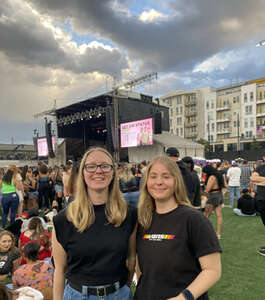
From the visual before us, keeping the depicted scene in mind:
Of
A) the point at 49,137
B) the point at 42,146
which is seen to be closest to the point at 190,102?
the point at 42,146

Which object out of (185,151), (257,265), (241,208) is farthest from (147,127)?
(257,265)

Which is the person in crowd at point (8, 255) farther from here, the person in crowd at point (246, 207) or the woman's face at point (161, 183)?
the person in crowd at point (246, 207)

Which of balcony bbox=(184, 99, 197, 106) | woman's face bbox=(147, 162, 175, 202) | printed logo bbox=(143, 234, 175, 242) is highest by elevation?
balcony bbox=(184, 99, 197, 106)

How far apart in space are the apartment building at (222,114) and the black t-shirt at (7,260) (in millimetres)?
48603

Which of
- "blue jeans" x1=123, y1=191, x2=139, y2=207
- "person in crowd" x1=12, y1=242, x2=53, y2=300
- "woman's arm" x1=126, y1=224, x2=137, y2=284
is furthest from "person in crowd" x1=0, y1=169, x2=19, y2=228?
"woman's arm" x1=126, y1=224, x2=137, y2=284

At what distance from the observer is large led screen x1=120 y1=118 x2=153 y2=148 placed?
2302 centimetres

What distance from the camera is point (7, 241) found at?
12.2 feet

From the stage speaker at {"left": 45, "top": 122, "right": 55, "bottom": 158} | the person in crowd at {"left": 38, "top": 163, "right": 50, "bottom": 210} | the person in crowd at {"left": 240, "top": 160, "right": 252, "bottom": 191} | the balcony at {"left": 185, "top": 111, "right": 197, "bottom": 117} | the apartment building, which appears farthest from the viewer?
the balcony at {"left": 185, "top": 111, "right": 197, "bottom": 117}

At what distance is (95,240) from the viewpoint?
153 cm

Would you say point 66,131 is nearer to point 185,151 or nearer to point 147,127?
point 147,127

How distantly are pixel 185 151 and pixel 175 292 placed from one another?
27058 millimetres

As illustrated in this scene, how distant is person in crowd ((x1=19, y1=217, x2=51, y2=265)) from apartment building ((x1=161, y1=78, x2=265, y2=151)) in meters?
48.2

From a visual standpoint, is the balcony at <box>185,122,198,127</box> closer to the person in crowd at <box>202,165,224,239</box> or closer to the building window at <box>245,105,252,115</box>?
the building window at <box>245,105,252,115</box>

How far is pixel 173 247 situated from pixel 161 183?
39cm
